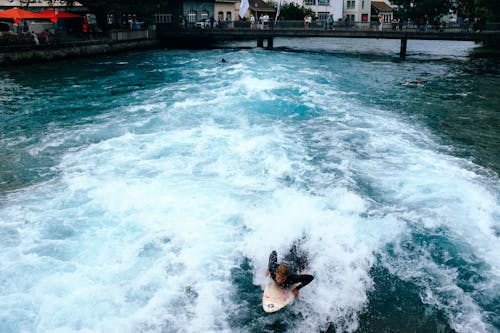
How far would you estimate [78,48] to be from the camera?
36281 mm

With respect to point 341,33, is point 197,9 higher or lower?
higher

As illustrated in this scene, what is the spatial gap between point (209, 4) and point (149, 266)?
56.7 meters

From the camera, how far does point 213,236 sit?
364 inches

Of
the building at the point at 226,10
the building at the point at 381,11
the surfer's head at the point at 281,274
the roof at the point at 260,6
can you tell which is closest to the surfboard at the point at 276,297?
the surfer's head at the point at 281,274

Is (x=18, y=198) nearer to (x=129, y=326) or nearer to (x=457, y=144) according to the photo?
(x=129, y=326)

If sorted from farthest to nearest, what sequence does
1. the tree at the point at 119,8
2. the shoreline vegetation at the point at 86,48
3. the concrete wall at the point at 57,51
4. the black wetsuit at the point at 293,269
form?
the tree at the point at 119,8
the shoreline vegetation at the point at 86,48
the concrete wall at the point at 57,51
the black wetsuit at the point at 293,269

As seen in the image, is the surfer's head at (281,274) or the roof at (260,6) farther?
the roof at (260,6)

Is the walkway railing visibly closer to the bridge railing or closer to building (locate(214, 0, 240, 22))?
the bridge railing

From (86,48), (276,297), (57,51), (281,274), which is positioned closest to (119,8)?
(86,48)

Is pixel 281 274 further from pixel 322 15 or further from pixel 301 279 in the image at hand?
pixel 322 15

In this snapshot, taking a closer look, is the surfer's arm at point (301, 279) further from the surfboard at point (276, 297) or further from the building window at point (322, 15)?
the building window at point (322, 15)

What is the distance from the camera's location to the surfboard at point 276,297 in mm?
7023

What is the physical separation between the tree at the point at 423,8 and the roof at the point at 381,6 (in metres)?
8.85

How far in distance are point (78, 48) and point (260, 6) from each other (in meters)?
38.1
